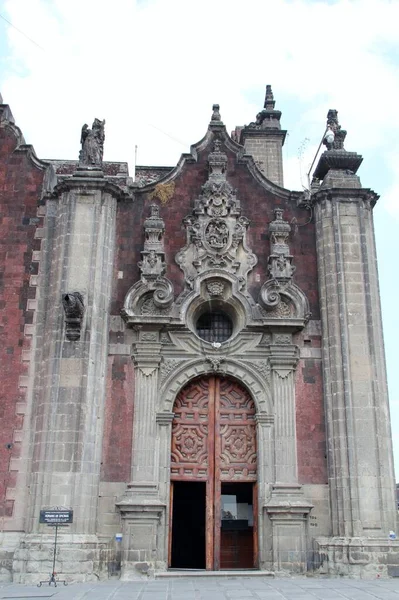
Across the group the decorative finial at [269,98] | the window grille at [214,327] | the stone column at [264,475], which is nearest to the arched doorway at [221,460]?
the stone column at [264,475]

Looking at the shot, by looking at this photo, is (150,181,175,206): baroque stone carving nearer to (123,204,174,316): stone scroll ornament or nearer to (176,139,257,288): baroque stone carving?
(176,139,257,288): baroque stone carving

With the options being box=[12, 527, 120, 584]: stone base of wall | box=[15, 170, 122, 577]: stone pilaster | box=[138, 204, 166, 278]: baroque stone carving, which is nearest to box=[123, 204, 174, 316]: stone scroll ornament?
box=[138, 204, 166, 278]: baroque stone carving

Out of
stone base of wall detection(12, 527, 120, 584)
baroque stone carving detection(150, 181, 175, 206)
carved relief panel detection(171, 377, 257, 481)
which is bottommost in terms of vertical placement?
stone base of wall detection(12, 527, 120, 584)

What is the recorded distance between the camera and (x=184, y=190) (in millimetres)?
19125

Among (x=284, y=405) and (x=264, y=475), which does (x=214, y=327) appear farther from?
(x=264, y=475)

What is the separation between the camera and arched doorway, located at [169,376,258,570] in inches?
645

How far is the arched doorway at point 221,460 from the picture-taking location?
16.4 metres

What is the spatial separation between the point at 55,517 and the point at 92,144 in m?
10.2

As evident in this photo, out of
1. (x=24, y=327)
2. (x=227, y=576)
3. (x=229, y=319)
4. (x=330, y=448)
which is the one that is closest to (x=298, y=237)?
(x=229, y=319)

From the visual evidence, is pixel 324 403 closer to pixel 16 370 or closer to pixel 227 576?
pixel 227 576

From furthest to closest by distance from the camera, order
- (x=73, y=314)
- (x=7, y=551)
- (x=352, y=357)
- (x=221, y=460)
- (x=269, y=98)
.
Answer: (x=269, y=98) → (x=352, y=357) → (x=221, y=460) → (x=73, y=314) → (x=7, y=551)

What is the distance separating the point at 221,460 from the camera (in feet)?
54.9

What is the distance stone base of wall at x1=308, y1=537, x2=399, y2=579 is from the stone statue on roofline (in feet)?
39.1

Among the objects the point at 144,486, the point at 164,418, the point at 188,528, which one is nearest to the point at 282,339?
the point at 164,418
